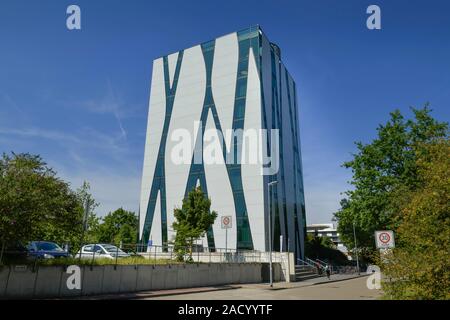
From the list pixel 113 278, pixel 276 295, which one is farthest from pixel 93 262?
pixel 276 295

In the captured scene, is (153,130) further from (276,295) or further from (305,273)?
(276,295)

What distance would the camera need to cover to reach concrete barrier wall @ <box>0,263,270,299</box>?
1376cm

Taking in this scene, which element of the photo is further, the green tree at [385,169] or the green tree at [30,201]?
the green tree at [385,169]

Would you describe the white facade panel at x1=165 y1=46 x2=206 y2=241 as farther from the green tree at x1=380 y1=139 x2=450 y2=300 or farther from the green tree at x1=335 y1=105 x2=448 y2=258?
the green tree at x1=380 y1=139 x2=450 y2=300

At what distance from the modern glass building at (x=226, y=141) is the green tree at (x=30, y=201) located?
26.2 metres

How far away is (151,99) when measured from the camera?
5300 cm

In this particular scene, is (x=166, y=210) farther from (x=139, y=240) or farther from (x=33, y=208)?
(x=33, y=208)

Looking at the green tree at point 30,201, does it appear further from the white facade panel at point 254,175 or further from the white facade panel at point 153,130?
the white facade panel at point 153,130

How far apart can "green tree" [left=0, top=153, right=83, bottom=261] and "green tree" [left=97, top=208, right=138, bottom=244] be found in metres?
42.2

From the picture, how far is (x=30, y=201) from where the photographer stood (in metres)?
13.0

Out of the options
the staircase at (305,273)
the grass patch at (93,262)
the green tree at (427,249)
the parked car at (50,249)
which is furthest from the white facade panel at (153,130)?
the green tree at (427,249)

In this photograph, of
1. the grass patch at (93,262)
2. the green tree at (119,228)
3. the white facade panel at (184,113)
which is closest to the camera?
the grass patch at (93,262)

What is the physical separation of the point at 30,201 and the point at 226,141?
3203 centimetres

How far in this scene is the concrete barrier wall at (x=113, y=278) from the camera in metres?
13.8
